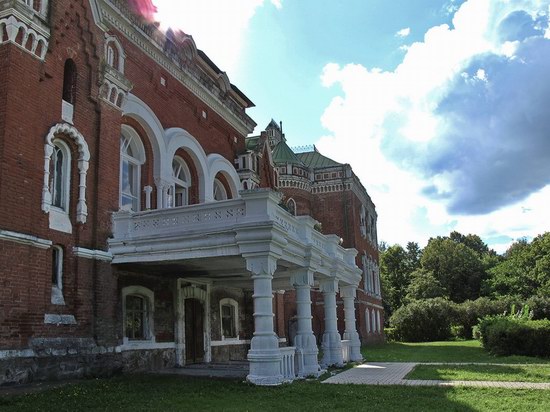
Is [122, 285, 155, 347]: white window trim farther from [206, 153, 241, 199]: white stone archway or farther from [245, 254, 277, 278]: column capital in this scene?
[206, 153, 241, 199]: white stone archway

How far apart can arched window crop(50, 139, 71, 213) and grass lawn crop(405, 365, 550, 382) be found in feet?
32.0

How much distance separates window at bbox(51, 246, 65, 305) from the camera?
12.6 m

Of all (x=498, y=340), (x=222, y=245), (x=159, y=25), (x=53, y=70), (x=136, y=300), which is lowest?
(x=498, y=340)

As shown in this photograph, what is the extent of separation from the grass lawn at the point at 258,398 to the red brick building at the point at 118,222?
98 cm

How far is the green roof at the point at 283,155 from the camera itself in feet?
123

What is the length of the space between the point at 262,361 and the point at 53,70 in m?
8.09

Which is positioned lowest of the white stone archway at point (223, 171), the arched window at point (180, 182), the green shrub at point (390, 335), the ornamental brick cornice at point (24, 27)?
the green shrub at point (390, 335)

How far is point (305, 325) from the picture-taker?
15375mm

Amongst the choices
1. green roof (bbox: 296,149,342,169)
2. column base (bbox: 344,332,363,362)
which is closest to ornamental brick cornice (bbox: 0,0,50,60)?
column base (bbox: 344,332,363,362)

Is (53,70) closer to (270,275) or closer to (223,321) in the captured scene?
(270,275)

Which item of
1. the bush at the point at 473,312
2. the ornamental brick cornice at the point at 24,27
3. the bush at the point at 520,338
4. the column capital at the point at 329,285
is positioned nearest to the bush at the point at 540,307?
the bush at the point at 473,312

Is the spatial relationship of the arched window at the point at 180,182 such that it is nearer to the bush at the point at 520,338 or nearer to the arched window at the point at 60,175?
the arched window at the point at 60,175

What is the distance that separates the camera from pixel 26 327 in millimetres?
11469

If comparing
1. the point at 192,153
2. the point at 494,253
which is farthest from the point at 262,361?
the point at 494,253
